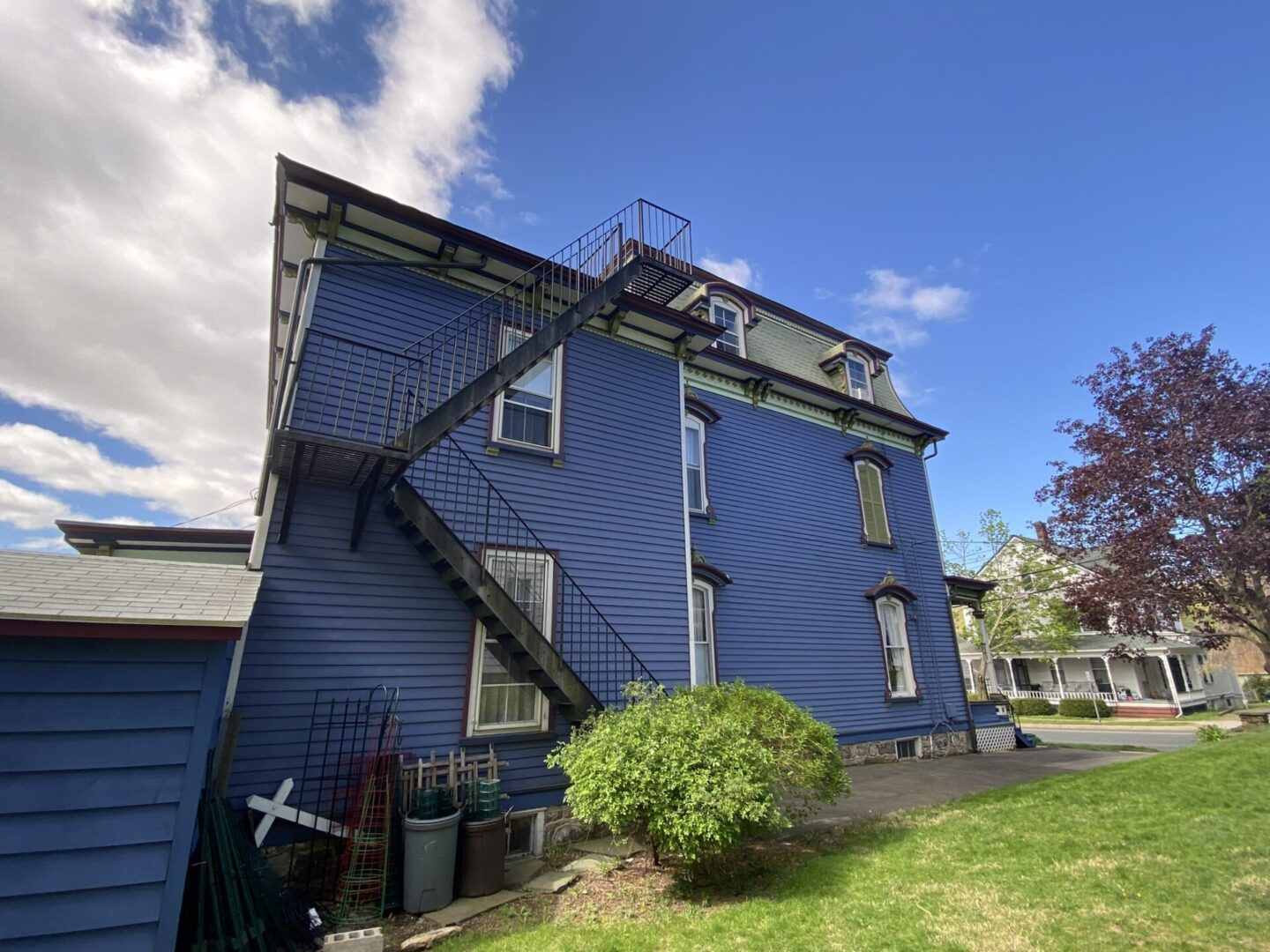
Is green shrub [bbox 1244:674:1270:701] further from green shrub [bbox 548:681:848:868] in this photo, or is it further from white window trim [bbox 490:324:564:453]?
white window trim [bbox 490:324:564:453]

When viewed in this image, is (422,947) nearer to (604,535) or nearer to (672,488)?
(604,535)

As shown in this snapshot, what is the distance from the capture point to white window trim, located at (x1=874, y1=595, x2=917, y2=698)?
1235 cm

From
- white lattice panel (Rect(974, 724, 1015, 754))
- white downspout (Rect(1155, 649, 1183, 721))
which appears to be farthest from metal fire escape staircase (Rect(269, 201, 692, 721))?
white downspout (Rect(1155, 649, 1183, 721))

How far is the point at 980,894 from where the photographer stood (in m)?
4.48

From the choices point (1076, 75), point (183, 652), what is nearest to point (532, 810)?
point (183, 652)

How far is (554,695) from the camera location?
257 inches

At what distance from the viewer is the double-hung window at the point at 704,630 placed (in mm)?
9695

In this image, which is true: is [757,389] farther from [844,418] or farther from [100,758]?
[100,758]

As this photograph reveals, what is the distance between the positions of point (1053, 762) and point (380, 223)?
15381 millimetres

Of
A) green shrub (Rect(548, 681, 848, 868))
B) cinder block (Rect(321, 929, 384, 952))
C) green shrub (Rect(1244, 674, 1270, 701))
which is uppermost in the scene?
green shrub (Rect(548, 681, 848, 868))

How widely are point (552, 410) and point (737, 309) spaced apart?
657 centimetres

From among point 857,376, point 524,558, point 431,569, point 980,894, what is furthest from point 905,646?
point 431,569

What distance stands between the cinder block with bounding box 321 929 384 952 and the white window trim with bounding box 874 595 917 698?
1114cm

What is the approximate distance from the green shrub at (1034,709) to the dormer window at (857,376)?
25789 millimetres
